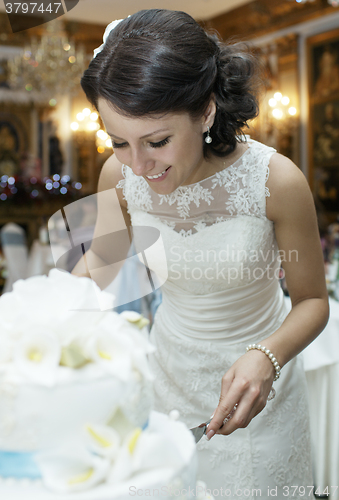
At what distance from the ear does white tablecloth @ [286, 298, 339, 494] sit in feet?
5.20

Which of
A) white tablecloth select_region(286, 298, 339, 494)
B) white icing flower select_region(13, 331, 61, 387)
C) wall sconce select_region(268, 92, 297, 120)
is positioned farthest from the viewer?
wall sconce select_region(268, 92, 297, 120)

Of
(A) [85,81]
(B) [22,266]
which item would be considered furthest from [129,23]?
(B) [22,266]

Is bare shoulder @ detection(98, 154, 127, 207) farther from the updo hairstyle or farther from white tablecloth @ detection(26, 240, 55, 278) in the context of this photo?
white tablecloth @ detection(26, 240, 55, 278)

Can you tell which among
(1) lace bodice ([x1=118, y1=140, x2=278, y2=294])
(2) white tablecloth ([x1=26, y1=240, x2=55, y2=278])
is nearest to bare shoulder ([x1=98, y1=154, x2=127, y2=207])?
(1) lace bodice ([x1=118, y1=140, x2=278, y2=294])

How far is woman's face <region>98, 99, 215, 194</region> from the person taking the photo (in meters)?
1.17

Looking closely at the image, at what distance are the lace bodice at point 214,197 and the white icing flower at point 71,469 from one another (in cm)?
108

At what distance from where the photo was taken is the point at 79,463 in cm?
58

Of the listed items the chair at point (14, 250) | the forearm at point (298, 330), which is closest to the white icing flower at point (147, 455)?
the forearm at point (298, 330)

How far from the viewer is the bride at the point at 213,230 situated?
3.92 ft

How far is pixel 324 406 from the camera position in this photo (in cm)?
276

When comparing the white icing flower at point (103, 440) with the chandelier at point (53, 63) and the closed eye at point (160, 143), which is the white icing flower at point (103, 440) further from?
the chandelier at point (53, 63)

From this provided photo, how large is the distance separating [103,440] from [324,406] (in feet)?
8.19

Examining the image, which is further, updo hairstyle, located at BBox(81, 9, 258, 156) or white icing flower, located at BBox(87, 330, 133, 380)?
updo hairstyle, located at BBox(81, 9, 258, 156)

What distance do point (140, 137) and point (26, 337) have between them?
2.34ft
